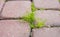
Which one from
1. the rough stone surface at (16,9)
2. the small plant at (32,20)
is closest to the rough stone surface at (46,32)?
the small plant at (32,20)

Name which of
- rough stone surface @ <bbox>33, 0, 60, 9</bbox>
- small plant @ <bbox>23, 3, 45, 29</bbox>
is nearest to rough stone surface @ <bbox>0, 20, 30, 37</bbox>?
small plant @ <bbox>23, 3, 45, 29</bbox>

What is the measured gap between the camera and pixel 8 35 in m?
0.97

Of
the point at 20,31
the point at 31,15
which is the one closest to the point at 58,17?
the point at 31,15

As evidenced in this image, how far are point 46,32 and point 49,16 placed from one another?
17 centimetres

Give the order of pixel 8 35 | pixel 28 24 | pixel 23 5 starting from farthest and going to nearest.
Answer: pixel 23 5
pixel 28 24
pixel 8 35

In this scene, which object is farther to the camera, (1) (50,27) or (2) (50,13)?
(2) (50,13)

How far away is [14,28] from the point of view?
1.03 meters

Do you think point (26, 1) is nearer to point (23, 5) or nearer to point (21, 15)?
point (23, 5)

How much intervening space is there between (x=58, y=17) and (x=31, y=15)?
0.58 feet

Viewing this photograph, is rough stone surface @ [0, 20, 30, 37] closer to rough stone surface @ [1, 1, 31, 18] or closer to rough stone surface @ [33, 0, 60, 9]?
rough stone surface @ [1, 1, 31, 18]

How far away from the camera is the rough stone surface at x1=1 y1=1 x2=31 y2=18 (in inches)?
45.3

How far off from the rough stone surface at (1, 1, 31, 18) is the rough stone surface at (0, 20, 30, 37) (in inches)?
2.6

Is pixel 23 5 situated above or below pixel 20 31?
above

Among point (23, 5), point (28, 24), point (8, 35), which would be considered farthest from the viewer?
point (23, 5)
